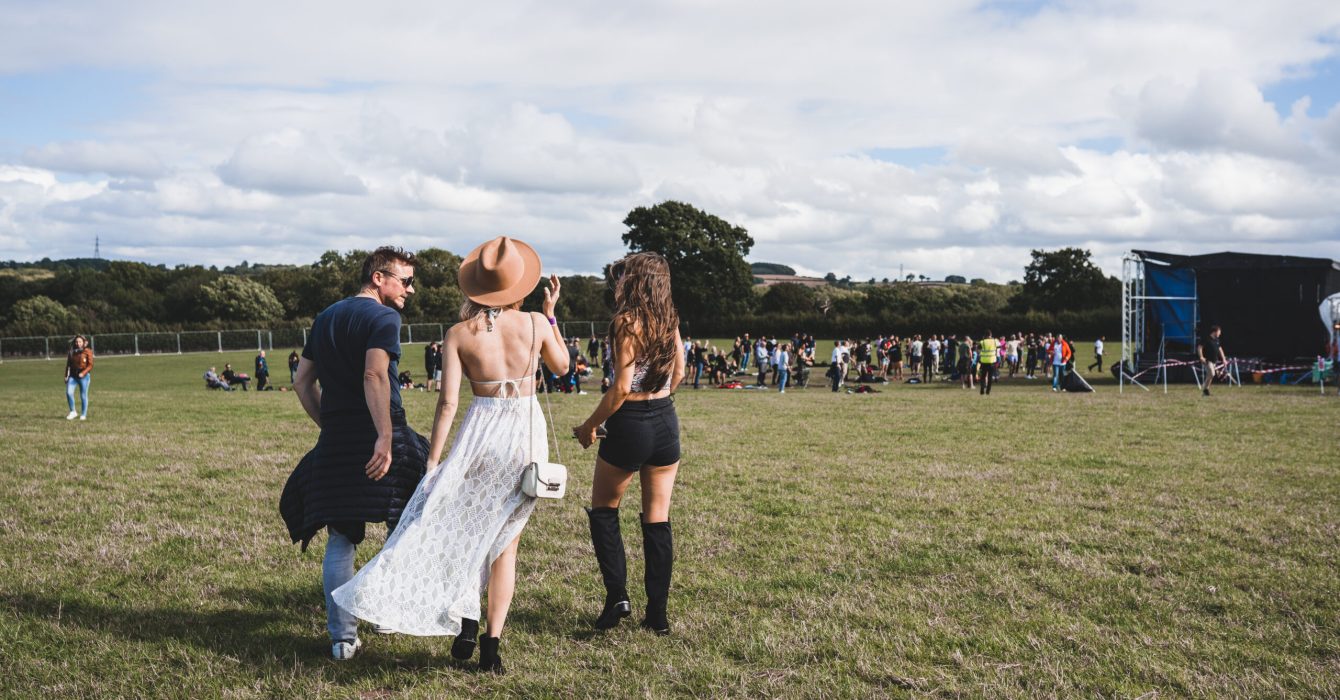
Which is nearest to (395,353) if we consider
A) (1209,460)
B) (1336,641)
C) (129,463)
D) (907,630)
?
(907,630)

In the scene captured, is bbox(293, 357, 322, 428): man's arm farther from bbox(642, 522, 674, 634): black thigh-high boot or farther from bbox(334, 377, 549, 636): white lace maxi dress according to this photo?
bbox(642, 522, 674, 634): black thigh-high boot

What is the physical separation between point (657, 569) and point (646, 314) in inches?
50.9

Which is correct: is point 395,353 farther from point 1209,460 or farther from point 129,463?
point 1209,460

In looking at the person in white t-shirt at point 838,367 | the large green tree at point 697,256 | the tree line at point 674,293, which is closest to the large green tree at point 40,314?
the tree line at point 674,293

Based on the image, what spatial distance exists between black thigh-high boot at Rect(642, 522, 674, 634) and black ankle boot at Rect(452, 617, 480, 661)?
881 millimetres

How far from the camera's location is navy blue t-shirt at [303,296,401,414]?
403cm

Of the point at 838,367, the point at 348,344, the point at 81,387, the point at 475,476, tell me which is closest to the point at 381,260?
the point at 348,344

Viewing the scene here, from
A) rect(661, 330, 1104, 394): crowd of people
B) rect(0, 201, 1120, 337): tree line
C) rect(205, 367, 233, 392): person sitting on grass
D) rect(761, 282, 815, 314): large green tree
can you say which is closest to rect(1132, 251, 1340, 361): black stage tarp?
rect(661, 330, 1104, 394): crowd of people

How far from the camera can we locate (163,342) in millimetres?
56094

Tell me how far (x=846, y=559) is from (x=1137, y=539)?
2.14 m

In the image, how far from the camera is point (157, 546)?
6242 mm

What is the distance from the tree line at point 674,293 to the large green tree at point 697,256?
3.1 inches

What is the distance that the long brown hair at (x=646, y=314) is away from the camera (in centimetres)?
423

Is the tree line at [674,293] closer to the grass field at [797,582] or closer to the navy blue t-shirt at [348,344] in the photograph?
the grass field at [797,582]
